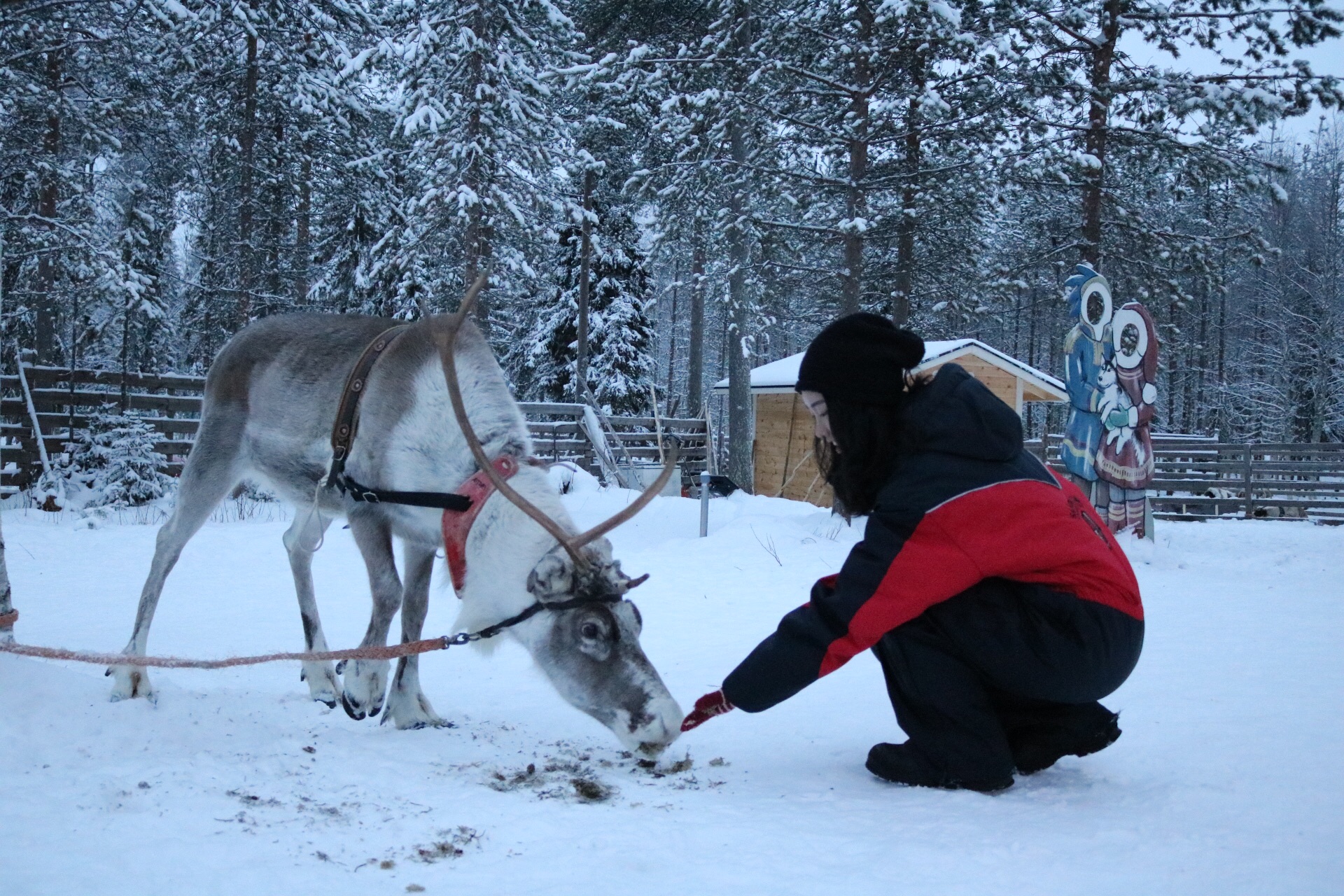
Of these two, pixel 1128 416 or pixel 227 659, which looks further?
pixel 1128 416

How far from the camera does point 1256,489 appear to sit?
17.6 metres

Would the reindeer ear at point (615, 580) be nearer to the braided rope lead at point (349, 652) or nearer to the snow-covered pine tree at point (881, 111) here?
the braided rope lead at point (349, 652)

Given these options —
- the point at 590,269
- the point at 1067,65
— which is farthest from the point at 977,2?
the point at 590,269

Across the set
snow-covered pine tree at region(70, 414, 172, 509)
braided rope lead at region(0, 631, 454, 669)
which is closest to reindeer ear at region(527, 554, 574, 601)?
braided rope lead at region(0, 631, 454, 669)

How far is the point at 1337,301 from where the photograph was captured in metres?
26.2

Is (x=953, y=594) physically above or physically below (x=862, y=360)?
below

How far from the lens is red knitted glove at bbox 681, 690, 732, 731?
2.59 m

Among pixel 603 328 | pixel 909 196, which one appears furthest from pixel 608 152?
pixel 909 196

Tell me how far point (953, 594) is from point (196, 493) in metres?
3.34

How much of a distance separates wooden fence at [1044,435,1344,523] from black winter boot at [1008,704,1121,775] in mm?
15657

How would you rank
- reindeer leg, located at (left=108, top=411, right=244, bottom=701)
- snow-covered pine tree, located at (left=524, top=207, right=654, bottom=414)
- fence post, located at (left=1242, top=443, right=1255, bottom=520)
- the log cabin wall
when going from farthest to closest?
snow-covered pine tree, located at (left=524, top=207, right=654, bottom=414)
the log cabin wall
fence post, located at (left=1242, top=443, right=1255, bottom=520)
reindeer leg, located at (left=108, top=411, right=244, bottom=701)

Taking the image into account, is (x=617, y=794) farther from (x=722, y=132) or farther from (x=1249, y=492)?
(x=1249, y=492)

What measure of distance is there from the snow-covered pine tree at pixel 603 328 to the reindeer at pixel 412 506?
731 inches

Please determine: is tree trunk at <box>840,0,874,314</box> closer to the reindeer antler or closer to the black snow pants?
the reindeer antler
